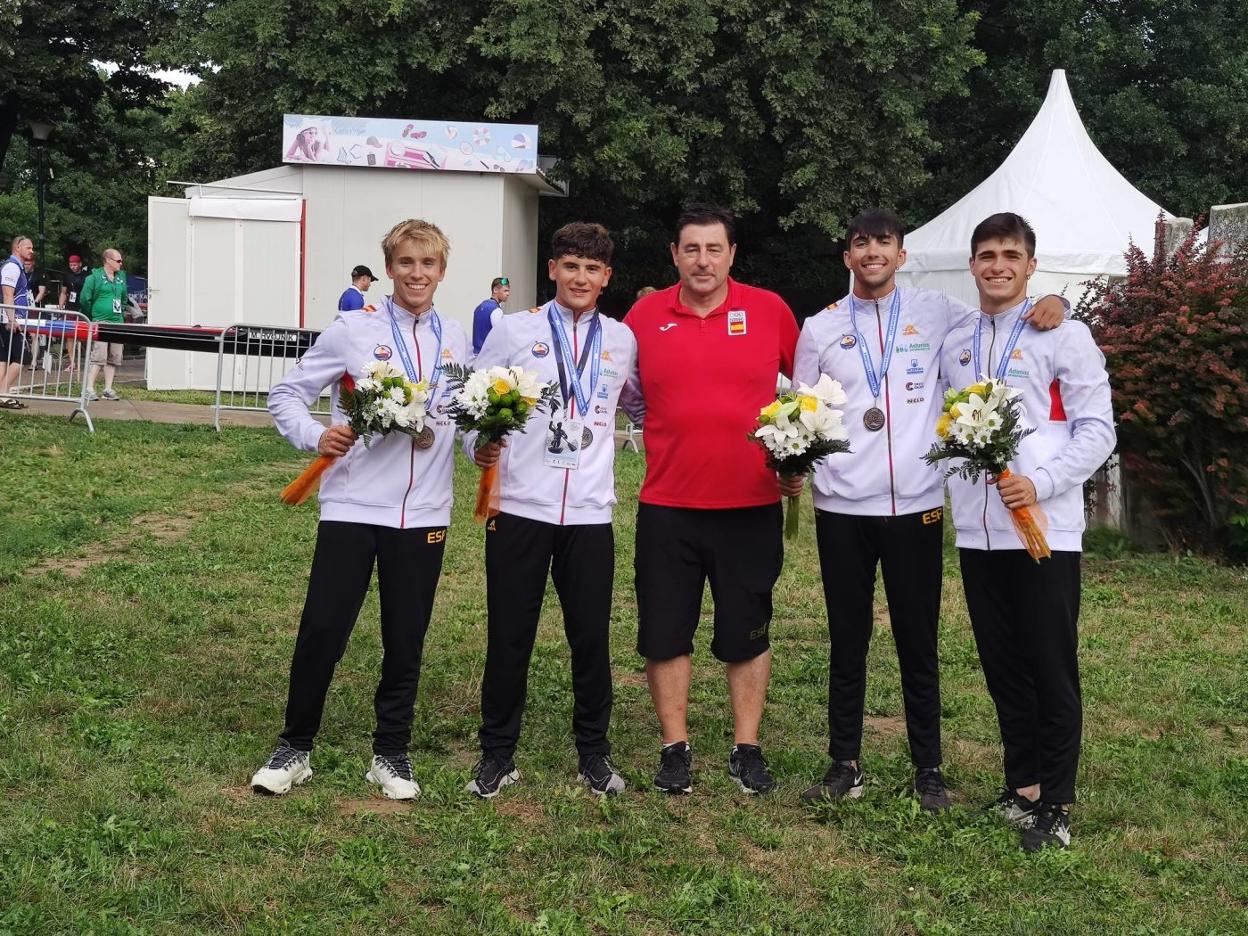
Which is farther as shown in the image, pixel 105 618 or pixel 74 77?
pixel 74 77

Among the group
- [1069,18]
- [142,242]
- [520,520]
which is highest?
[1069,18]

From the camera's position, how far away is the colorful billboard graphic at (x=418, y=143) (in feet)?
68.9

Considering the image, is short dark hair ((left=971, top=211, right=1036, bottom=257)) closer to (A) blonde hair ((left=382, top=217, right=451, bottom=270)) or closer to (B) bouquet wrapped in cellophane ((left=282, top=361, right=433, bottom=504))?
(A) blonde hair ((left=382, top=217, right=451, bottom=270))

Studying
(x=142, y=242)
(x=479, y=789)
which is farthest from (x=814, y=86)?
(x=142, y=242)

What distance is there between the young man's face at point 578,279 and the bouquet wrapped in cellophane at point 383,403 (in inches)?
25.8

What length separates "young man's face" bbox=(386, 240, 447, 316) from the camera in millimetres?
5051

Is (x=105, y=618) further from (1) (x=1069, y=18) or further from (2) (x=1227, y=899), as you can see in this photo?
(1) (x=1069, y=18)

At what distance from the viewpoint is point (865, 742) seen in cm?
606

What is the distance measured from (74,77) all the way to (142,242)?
58.3 feet

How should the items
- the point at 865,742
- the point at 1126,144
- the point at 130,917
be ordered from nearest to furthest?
the point at 130,917 < the point at 865,742 < the point at 1126,144

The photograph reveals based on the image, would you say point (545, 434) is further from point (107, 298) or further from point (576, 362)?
point (107, 298)

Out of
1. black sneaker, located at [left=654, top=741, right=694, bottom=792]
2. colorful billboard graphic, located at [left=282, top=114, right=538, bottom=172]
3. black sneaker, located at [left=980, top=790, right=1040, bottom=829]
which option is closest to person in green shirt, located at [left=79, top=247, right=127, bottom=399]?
colorful billboard graphic, located at [left=282, top=114, right=538, bottom=172]

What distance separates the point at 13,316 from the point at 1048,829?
1308 cm

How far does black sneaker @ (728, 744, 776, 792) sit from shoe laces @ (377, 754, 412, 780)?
1271 mm
